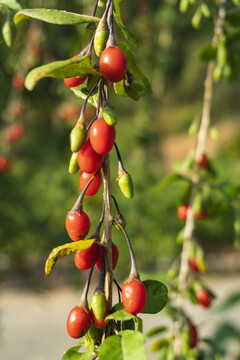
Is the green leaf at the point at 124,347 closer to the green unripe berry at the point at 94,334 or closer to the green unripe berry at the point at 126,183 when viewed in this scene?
the green unripe berry at the point at 94,334

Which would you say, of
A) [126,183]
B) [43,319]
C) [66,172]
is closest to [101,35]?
[126,183]

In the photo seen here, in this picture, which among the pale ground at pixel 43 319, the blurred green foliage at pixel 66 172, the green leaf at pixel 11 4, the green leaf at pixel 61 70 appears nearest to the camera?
the green leaf at pixel 61 70

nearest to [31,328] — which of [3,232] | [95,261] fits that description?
[3,232]

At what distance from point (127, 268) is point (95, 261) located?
11.4 feet

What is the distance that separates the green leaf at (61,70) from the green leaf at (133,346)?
0.87 feet

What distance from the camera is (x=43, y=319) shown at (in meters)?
3.52

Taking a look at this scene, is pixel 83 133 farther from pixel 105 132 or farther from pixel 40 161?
pixel 40 161

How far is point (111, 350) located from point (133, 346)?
0.07ft

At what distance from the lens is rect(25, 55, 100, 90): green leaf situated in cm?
39

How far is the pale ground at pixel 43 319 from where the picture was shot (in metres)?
2.97

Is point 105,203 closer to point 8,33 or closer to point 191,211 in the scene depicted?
point 8,33

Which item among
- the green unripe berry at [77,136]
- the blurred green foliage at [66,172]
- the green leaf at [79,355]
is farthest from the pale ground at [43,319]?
the green unripe berry at [77,136]

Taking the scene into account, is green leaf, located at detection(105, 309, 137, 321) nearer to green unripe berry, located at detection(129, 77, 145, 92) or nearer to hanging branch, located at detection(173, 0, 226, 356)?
green unripe berry, located at detection(129, 77, 145, 92)

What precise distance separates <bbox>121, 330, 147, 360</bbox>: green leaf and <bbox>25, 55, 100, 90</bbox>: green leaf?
0.87 ft
